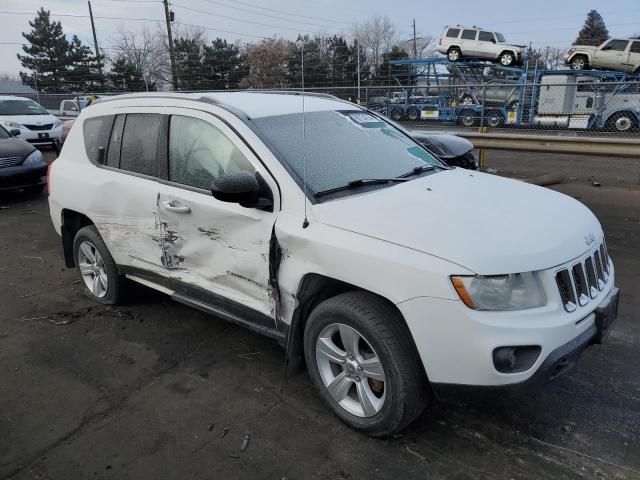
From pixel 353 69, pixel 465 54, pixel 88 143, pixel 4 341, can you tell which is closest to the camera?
pixel 4 341

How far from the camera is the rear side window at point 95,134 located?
14.0ft

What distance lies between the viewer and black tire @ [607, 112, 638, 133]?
54.9 ft

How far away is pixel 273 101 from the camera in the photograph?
3.71 metres

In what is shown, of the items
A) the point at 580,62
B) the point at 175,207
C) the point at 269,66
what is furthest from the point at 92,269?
the point at 269,66

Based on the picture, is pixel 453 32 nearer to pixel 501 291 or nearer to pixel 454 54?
pixel 454 54

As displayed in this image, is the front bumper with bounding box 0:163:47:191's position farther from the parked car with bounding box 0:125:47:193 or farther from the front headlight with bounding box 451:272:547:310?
the front headlight with bounding box 451:272:547:310

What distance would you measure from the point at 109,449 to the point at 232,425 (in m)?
0.67

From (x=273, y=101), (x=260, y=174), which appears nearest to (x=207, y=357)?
(x=260, y=174)

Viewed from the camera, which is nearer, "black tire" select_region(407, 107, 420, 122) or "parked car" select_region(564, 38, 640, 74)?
"black tire" select_region(407, 107, 420, 122)

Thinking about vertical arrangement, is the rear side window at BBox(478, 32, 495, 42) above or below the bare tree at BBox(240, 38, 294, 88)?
above

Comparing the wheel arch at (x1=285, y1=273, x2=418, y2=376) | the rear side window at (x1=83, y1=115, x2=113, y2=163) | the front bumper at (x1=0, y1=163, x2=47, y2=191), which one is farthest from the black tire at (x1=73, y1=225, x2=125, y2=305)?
the front bumper at (x1=0, y1=163, x2=47, y2=191)

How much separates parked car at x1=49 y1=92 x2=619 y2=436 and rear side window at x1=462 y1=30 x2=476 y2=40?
79.2 ft

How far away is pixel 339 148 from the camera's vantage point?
3434 millimetres

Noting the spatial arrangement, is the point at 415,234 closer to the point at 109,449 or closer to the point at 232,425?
the point at 232,425
